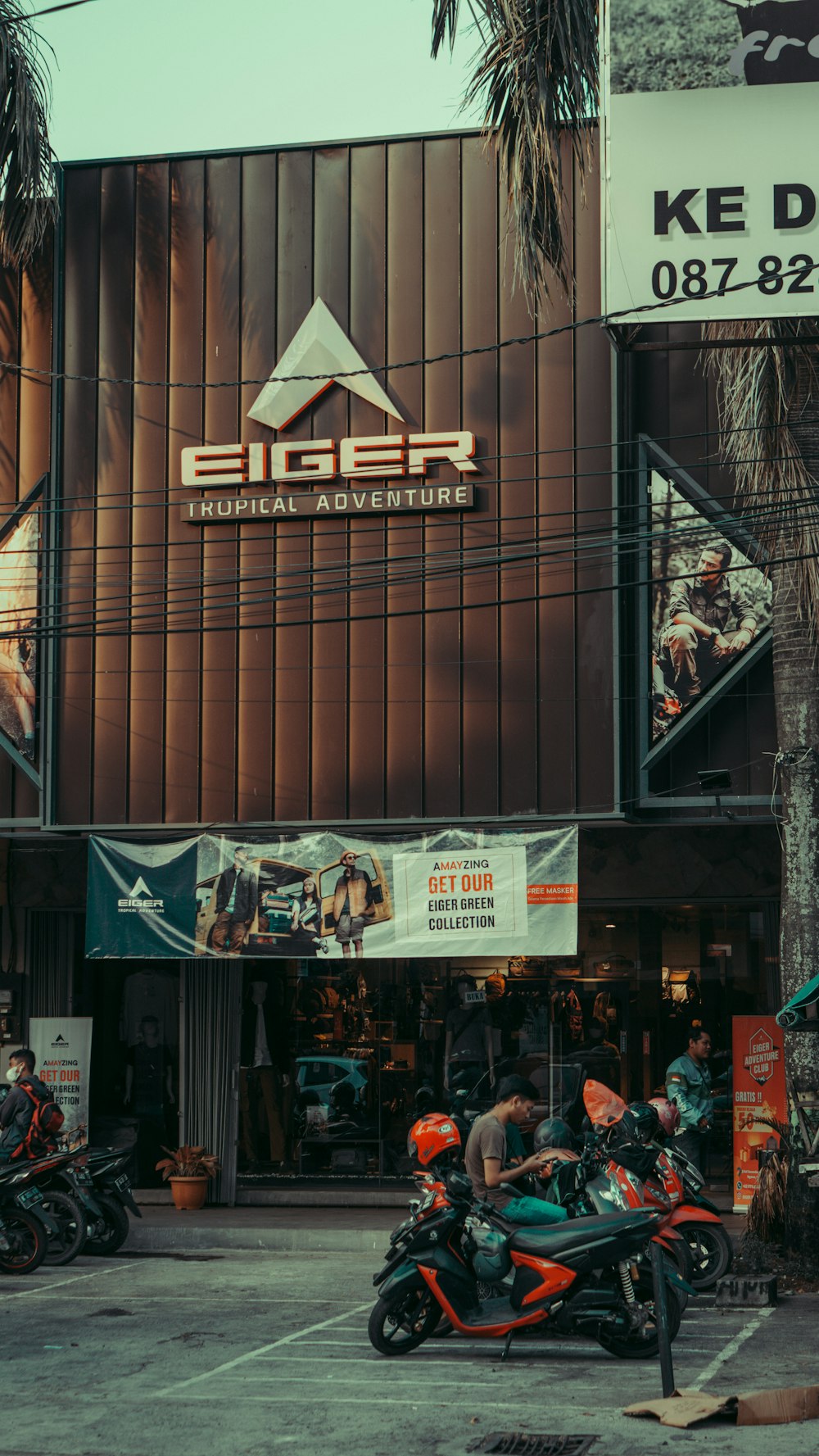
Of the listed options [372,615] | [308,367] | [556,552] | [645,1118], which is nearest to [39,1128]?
[645,1118]

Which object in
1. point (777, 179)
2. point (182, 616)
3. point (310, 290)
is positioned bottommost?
point (182, 616)

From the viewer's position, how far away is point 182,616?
55.4ft

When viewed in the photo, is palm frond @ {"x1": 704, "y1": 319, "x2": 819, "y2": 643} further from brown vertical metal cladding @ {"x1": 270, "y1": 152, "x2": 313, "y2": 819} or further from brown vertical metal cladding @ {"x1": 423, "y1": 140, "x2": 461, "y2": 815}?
brown vertical metal cladding @ {"x1": 270, "y1": 152, "x2": 313, "y2": 819}

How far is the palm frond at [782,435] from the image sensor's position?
1383 centimetres

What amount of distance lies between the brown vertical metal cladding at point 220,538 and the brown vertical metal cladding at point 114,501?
838 mm

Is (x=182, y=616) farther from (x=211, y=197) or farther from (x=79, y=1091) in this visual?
(x=79, y=1091)

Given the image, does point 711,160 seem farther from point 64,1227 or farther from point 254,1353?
point 64,1227

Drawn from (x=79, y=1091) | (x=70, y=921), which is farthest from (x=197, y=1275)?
(x=70, y=921)

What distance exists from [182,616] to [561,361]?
180 inches

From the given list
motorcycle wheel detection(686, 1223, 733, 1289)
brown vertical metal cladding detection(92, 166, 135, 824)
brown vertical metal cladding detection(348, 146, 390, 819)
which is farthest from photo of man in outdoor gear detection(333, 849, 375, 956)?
motorcycle wheel detection(686, 1223, 733, 1289)

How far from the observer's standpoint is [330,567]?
16.6 metres

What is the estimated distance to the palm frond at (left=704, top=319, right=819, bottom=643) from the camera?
45.4 feet

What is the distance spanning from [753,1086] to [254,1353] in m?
7.78

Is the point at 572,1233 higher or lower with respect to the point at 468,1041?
lower
